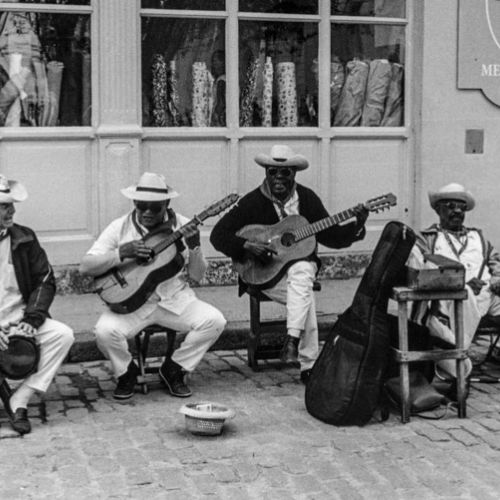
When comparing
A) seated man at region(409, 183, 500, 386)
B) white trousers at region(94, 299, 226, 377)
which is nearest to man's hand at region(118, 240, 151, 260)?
white trousers at region(94, 299, 226, 377)

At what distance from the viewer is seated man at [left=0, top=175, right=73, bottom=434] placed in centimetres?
607

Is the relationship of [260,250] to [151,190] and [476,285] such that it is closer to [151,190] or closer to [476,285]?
[151,190]

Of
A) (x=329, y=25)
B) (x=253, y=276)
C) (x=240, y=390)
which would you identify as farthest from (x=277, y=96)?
(x=240, y=390)

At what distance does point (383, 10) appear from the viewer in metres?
10.0

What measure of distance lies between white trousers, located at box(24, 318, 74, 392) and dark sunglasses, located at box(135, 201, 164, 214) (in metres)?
0.93

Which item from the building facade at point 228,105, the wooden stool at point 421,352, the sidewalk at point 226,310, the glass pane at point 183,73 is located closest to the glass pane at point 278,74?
the building facade at point 228,105

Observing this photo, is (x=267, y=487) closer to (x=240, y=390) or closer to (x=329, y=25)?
(x=240, y=390)

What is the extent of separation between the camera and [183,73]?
9.57 meters

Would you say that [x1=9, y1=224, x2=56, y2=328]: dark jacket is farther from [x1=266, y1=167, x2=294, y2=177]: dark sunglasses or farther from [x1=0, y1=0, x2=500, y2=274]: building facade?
[x1=0, y1=0, x2=500, y2=274]: building facade

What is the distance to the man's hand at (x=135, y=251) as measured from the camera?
21.4ft

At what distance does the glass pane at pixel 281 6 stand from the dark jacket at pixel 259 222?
2.87 meters


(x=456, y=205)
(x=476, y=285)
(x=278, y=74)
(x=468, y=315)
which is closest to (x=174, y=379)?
(x=468, y=315)

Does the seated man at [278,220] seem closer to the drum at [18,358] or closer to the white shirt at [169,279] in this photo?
the white shirt at [169,279]

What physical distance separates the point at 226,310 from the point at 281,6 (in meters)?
2.87
